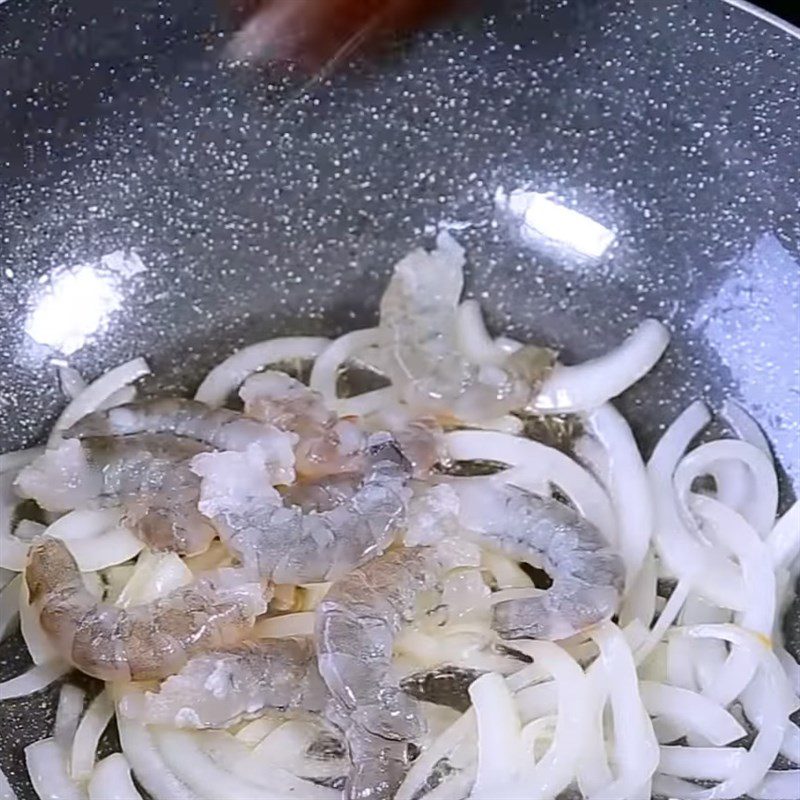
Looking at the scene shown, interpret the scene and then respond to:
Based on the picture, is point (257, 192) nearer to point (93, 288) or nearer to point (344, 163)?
point (344, 163)

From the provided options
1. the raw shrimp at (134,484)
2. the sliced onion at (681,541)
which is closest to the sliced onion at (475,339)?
the sliced onion at (681,541)

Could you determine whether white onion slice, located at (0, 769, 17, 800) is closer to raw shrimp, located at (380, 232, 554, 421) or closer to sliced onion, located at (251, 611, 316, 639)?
sliced onion, located at (251, 611, 316, 639)

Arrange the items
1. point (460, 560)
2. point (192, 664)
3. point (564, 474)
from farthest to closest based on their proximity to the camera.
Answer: point (564, 474) < point (460, 560) < point (192, 664)

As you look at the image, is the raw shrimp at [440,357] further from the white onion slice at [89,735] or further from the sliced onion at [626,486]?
the white onion slice at [89,735]

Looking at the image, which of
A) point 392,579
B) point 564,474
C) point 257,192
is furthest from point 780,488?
point 257,192

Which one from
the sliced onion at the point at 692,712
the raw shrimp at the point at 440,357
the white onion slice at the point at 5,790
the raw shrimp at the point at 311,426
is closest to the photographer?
the white onion slice at the point at 5,790

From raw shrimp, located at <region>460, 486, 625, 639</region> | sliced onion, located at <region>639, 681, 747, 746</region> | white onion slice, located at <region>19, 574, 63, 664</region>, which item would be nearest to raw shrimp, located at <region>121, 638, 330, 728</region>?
white onion slice, located at <region>19, 574, 63, 664</region>

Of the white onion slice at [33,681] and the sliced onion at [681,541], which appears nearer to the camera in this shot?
the white onion slice at [33,681]
